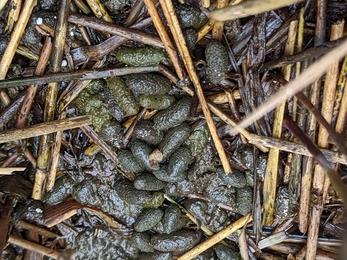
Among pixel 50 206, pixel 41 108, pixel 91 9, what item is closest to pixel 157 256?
pixel 50 206

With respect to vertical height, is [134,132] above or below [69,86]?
below

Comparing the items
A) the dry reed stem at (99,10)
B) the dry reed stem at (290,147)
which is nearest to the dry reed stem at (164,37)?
the dry reed stem at (99,10)

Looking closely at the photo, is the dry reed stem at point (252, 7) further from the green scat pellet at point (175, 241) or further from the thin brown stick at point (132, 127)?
the green scat pellet at point (175, 241)

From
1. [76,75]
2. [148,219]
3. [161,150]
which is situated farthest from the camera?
[148,219]

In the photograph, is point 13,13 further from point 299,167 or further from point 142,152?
point 299,167

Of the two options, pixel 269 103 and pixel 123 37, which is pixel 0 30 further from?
pixel 269 103

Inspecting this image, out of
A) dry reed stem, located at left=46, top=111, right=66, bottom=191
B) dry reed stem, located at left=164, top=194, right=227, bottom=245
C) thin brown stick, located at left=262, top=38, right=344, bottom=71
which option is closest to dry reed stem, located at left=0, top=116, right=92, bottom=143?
dry reed stem, located at left=46, top=111, right=66, bottom=191

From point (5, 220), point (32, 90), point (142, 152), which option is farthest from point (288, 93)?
point (5, 220)

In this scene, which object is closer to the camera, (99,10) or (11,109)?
(99,10)
